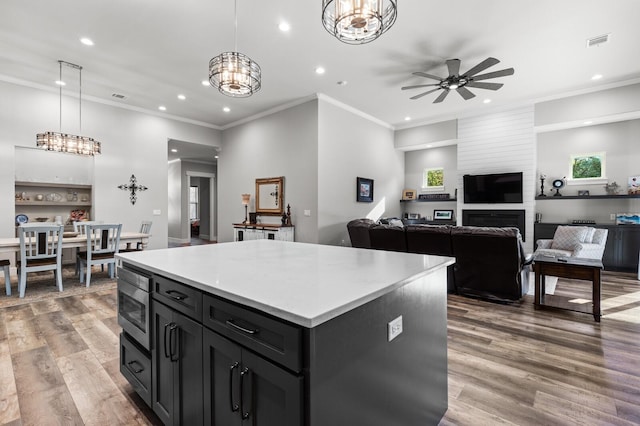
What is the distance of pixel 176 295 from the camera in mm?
1424

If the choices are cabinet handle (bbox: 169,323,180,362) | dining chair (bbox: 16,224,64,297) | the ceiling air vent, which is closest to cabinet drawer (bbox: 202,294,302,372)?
cabinet handle (bbox: 169,323,180,362)

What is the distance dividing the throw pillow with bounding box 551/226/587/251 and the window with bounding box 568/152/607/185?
164 cm

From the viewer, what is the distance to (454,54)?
4422 millimetres

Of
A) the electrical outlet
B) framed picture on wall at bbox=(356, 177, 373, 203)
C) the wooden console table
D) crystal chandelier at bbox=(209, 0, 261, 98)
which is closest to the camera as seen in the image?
the electrical outlet

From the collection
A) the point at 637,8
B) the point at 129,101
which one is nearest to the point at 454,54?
the point at 637,8

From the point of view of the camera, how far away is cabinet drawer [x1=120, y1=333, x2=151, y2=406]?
168cm

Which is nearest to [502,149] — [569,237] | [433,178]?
[433,178]

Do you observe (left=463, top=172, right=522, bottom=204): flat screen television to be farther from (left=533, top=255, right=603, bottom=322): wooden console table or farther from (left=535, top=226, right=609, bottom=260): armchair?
(left=533, top=255, right=603, bottom=322): wooden console table

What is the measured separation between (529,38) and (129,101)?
7062mm

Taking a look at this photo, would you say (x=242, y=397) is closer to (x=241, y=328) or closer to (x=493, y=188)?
(x=241, y=328)

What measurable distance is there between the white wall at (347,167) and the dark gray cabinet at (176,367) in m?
4.44

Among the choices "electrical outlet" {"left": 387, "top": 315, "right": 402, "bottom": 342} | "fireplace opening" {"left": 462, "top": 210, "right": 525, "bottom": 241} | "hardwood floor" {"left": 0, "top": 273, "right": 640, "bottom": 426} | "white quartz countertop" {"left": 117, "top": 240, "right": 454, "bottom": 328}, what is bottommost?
"hardwood floor" {"left": 0, "top": 273, "right": 640, "bottom": 426}

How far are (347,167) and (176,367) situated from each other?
5618 millimetres

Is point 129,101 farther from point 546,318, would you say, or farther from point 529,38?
point 546,318
